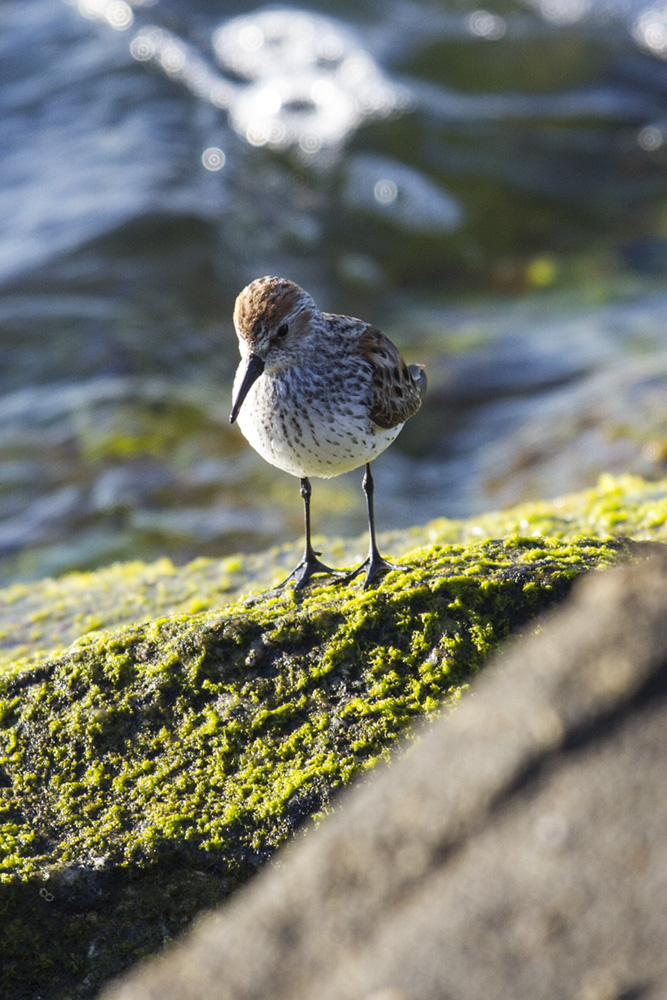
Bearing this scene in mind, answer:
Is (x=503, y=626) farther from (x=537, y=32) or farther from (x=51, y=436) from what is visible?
(x=537, y=32)

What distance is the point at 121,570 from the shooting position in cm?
734

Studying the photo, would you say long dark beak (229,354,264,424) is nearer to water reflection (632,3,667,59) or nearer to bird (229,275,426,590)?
bird (229,275,426,590)

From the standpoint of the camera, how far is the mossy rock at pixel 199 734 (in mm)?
3633

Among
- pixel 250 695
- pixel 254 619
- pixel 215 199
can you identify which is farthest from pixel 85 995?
pixel 215 199

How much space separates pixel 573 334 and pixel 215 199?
673 cm

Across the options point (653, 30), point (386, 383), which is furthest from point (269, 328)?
point (653, 30)

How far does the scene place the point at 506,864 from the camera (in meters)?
2.18

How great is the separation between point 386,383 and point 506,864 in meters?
3.29

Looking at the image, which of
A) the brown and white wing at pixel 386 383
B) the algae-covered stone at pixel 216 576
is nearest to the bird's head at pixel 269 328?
the brown and white wing at pixel 386 383

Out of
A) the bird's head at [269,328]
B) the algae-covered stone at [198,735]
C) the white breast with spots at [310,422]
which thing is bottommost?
the algae-covered stone at [198,735]

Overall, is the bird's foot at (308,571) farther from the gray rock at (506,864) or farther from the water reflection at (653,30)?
the water reflection at (653,30)

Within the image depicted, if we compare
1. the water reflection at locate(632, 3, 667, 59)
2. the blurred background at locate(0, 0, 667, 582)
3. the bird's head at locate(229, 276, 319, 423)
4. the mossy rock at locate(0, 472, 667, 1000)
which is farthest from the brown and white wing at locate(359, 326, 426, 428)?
the water reflection at locate(632, 3, 667, 59)

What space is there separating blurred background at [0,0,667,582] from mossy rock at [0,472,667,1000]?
497 cm

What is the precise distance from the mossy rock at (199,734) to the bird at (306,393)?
568mm
